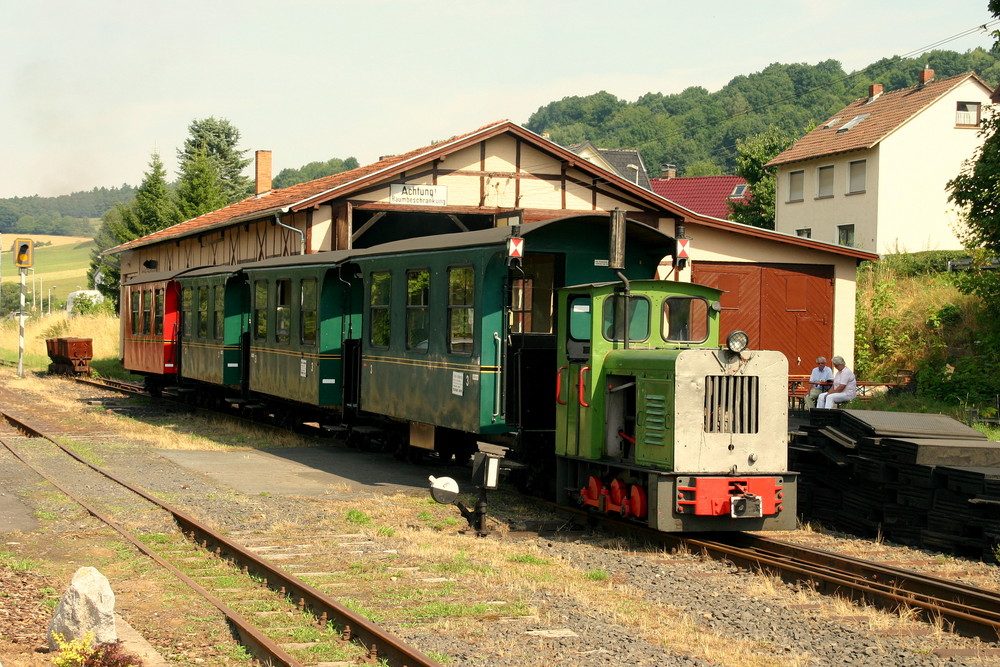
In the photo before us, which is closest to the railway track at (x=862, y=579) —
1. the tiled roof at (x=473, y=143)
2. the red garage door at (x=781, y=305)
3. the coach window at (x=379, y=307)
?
the coach window at (x=379, y=307)

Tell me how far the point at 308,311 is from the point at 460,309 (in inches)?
201

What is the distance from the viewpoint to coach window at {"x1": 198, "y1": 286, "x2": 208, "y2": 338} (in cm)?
2244

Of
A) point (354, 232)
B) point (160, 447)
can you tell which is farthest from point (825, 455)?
point (354, 232)

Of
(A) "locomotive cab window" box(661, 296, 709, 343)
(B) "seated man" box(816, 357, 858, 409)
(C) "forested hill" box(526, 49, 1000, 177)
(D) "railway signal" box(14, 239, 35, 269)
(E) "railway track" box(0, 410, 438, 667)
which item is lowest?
(E) "railway track" box(0, 410, 438, 667)

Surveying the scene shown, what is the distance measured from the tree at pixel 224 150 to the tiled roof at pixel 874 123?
34.9 metres

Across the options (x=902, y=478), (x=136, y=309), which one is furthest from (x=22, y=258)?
(x=902, y=478)

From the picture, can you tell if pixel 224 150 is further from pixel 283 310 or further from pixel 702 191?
pixel 283 310

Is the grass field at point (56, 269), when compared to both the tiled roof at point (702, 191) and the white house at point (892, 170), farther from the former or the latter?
the white house at point (892, 170)

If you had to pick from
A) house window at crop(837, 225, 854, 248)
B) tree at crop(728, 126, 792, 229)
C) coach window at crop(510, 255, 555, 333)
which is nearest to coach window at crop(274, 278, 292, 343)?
coach window at crop(510, 255, 555, 333)

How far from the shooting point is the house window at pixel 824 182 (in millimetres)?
45375

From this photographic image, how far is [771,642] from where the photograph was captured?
7.05m

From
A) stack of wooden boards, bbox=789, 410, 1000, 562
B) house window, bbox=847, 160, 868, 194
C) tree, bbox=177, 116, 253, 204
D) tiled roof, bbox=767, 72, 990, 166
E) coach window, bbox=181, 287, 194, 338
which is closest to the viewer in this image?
stack of wooden boards, bbox=789, 410, 1000, 562

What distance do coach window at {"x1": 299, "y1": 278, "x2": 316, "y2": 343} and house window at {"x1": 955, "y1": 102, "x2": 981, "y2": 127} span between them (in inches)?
1412

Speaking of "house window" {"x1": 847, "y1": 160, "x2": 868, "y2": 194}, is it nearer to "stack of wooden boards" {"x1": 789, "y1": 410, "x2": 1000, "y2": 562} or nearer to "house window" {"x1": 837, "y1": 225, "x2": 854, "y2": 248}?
"house window" {"x1": 837, "y1": 225, "x2": 854, "y2": 248}
